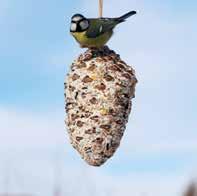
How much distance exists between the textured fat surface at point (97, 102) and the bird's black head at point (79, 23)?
0.15m

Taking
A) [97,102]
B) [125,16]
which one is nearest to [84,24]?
[125,16]

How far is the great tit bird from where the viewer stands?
10.2 feet

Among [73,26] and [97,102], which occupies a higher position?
[73,26]

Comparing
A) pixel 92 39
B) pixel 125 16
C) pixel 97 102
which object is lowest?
pixel 97 102

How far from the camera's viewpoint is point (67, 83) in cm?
301

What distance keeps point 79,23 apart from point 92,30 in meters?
0.07

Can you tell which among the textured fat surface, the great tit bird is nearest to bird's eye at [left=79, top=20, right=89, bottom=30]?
the great tit bird

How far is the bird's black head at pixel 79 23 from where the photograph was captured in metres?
3.07

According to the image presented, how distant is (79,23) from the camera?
3.11m

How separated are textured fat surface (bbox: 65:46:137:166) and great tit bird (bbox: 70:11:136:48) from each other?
0.09 metres

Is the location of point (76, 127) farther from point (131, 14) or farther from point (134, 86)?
point (131, 14)

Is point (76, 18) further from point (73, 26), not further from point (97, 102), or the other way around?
point (97, 102)

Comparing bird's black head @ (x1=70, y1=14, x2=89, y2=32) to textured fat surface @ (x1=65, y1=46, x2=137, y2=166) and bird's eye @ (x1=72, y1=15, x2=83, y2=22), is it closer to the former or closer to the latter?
bird's eye @ (x1=72, y1=15, x2=83, y2=22)
